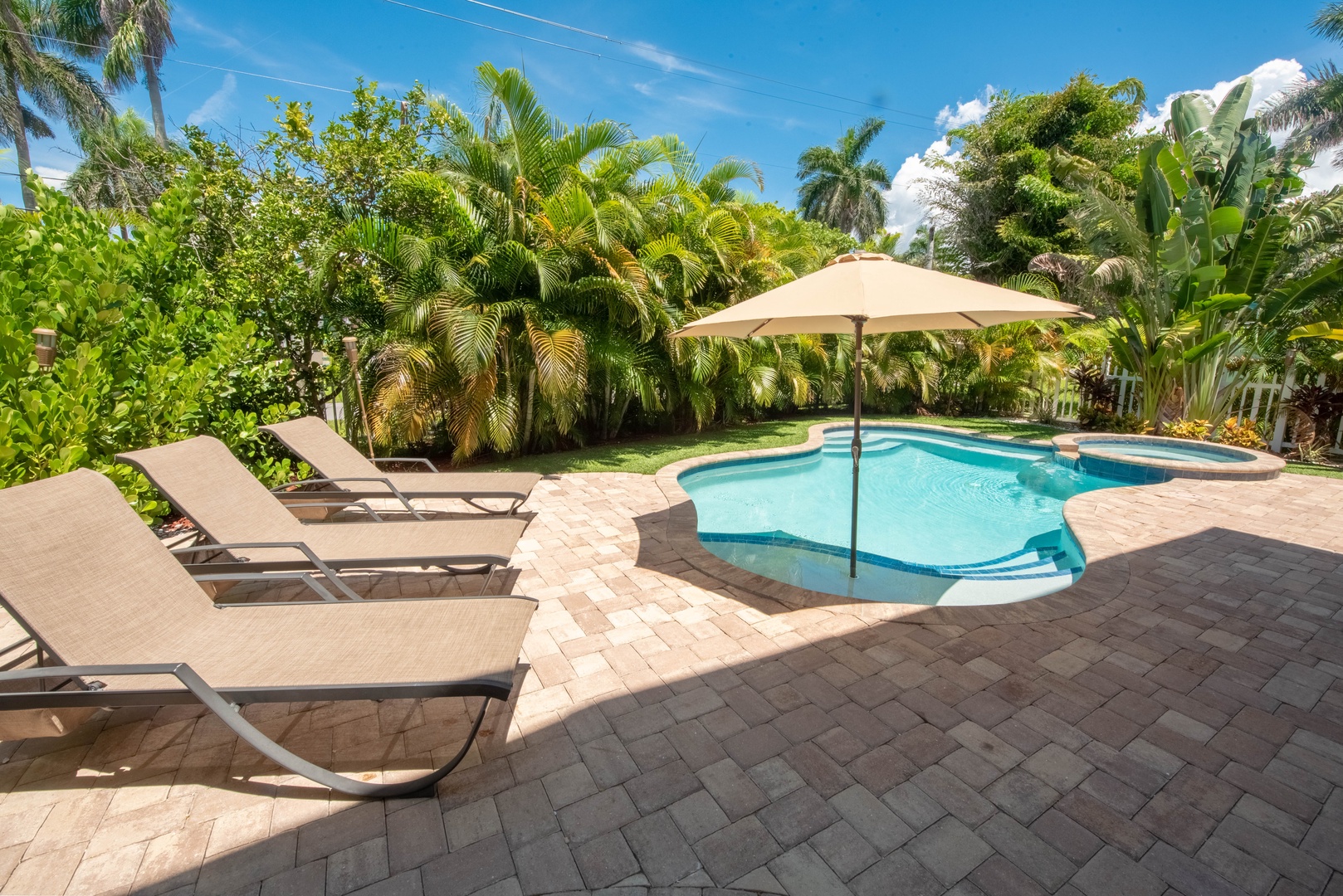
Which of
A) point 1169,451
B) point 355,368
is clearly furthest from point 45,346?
point 1169,451

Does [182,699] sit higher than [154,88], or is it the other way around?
Result: [154,88]

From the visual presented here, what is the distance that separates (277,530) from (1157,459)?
1149cm

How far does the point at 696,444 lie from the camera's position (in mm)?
10438

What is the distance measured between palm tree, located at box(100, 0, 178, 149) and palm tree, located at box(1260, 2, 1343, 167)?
50654 millimetres

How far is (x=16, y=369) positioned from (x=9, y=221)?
4.18 ft

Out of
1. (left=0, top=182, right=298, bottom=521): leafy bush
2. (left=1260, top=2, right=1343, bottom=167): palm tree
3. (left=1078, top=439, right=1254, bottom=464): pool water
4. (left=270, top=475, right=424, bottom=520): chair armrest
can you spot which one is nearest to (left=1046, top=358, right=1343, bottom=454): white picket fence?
(left=1078, top=439, right=1254, bottom=464): pool water

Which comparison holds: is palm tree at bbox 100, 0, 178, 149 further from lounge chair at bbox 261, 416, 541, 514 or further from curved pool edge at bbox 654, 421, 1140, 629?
curved pool edge at bbox 654, 421, 1140, 629

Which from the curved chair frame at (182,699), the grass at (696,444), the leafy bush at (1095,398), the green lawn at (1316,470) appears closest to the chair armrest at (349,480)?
the curved chair frame at (182,699)

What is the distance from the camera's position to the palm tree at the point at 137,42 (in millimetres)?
27203

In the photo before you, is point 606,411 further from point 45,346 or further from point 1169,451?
point 1169,451

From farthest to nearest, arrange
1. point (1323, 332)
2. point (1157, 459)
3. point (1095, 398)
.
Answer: point (1095, 398) < point (1157, 459) < point (1323, 332)

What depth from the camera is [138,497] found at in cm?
396

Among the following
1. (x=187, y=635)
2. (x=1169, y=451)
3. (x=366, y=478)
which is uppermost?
(x=366, y=478)

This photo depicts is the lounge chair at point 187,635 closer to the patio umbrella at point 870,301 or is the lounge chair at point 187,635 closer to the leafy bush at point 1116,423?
the patio umbrella at point 870,301
